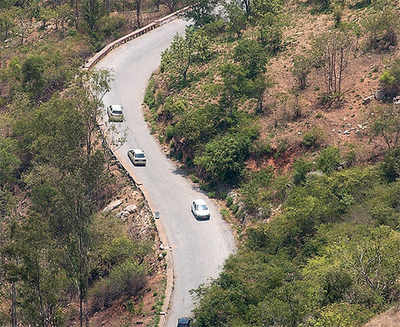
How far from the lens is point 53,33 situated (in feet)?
320

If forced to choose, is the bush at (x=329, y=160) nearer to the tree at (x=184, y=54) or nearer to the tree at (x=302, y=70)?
the tree at (x=302, y=70)

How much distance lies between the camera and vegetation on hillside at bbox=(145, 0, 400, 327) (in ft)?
127

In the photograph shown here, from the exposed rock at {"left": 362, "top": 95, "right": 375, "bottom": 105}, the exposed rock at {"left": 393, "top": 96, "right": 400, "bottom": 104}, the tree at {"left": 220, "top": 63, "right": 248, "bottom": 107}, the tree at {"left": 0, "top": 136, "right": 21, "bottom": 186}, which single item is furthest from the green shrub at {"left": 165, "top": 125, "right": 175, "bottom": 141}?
the exposed rock at {"left": 393, "top": 96, "right": 400, "bottom": 104}

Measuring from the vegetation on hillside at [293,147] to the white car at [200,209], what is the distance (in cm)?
254

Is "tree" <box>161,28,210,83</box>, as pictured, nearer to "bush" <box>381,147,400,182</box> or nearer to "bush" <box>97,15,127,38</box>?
"bush" <box>97,15,127,38</box>

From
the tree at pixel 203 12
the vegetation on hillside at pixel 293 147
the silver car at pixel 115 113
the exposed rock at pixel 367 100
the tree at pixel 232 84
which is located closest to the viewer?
the vegetation on hillside at pixel 293 147

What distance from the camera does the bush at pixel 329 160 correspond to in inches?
2127

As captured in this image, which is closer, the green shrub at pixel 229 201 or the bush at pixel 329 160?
the bush at pixel 329 160

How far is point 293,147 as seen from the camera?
5925cm

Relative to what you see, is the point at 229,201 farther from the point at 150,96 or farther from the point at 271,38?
the point at 271,38

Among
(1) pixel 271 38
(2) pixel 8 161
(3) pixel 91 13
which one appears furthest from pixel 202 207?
(3) pixel 91 13

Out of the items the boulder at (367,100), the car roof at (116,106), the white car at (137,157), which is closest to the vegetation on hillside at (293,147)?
the boulder at (367,100)

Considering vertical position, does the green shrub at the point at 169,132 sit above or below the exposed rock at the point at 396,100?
above

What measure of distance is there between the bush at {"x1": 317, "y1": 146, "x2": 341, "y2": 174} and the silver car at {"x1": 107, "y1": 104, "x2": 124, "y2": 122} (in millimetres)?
25817
